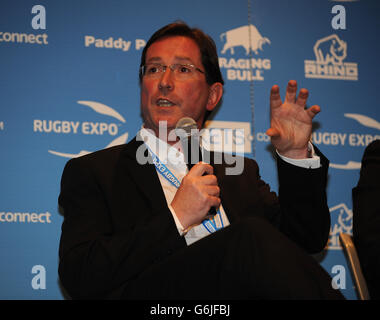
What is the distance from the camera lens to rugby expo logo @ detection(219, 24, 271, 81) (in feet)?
11.9

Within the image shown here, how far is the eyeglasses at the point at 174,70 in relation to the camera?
2877mm

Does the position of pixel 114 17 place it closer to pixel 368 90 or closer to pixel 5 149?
pixel 5 149

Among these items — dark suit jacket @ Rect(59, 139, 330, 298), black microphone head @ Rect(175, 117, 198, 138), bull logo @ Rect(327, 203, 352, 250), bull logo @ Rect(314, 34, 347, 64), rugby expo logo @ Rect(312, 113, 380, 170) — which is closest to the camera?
dark suit jacket @ Rect(59, 139, 330, 298)

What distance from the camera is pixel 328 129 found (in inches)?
143

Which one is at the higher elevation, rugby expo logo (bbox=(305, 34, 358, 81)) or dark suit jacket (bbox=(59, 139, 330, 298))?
rugby expo logo (bbox=(305, 34, 358, 81))

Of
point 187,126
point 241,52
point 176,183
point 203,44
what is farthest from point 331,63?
point 176,183

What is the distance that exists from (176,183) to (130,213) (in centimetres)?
30

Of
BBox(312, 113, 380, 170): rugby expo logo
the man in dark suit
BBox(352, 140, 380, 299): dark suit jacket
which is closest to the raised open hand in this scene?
the man in dark suit

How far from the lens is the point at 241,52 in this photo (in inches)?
143

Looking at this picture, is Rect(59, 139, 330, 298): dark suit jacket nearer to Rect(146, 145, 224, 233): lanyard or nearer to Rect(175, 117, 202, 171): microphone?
Rect(146, 145, 224, 233): lanyard

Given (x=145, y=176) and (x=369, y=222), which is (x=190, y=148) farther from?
(x=369, y=222)

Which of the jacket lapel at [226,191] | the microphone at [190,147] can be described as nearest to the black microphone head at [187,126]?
the microphone at [190,147]

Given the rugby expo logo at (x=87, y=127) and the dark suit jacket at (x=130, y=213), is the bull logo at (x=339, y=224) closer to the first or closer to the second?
the dark suit jacket at (x=130, y=213)

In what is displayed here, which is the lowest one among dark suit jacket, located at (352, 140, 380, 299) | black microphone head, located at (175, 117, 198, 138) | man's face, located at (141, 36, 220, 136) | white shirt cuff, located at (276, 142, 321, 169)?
dark suit jacket, located at (352, 140, 380, 299)
